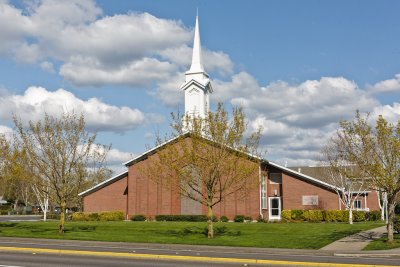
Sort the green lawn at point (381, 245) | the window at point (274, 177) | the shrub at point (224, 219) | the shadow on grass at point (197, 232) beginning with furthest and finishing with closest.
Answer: the window at point (274, 177), the shrub at point (224, 219), the shadow on grass at point (197, 232), the green lawn at point (381, 245)

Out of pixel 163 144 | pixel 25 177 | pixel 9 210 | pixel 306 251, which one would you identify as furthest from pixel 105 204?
pixel 9 210

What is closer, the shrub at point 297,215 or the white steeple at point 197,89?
the shrub at point 297,215

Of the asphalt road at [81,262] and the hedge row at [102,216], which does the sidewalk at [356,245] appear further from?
the hedge row at [102,216]

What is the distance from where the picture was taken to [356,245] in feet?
72.5

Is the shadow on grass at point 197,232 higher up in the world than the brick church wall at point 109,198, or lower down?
lower down

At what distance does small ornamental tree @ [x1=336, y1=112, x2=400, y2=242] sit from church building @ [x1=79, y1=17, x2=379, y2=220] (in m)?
16.3

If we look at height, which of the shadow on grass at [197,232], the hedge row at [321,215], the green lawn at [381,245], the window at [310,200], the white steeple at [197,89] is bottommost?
the green lawn at [381,245]

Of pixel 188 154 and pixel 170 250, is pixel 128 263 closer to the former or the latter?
pixel 170 250

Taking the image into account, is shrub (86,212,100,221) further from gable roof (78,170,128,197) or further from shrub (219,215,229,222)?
A: shrub (219,215,229,222)

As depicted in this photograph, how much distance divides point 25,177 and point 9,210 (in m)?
63.5

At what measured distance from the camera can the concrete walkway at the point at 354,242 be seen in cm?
2106

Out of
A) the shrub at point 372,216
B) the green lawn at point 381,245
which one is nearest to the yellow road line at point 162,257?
the green lawn at point 381,245

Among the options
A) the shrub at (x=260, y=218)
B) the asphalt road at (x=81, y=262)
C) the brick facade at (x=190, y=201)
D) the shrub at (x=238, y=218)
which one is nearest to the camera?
the asphalt road at (x=81, y=262)

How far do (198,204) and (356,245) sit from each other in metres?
22.8
